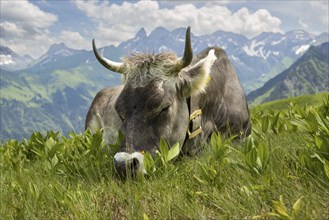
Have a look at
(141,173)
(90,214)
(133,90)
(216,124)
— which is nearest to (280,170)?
(141,173)

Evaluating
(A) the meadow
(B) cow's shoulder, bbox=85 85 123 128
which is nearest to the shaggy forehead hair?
(A) the meadow

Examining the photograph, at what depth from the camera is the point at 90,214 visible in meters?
3.23

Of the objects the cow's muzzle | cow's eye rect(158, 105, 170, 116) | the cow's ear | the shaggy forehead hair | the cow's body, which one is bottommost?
the cow's body

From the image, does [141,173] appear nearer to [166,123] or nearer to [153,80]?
[166,123]

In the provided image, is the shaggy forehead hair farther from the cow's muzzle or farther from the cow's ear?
the cow's muzzle

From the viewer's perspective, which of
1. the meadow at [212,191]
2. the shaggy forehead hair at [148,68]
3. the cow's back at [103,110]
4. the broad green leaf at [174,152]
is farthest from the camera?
the cow's back at [103,110]

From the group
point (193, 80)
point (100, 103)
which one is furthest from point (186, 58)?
point (100, 103)

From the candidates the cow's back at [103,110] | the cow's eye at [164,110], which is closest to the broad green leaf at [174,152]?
the cow's eye at [164,110]

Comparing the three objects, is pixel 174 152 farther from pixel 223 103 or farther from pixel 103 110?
pixel 103 110

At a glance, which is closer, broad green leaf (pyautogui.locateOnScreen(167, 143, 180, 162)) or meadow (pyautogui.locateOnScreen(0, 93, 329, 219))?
meadow (pyautogui.locateOnScreen(0, 93, 329, 219))

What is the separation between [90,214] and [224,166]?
1.94 metres

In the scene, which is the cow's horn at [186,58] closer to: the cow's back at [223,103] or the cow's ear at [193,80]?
the cow's ear at [193,80]

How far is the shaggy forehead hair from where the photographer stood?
20.6 ft

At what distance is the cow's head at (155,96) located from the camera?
566 centimetres
